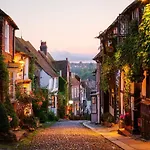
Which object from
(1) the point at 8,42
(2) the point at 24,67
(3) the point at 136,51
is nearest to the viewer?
(3) the point at 136,51

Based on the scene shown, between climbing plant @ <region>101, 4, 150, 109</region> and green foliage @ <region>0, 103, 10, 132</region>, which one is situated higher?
climbing plant @ <region>101, 4, 150, 109</region>

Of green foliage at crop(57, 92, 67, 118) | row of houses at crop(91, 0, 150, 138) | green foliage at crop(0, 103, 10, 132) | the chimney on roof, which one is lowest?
green foliage at crop(57, 92, 67, 118)

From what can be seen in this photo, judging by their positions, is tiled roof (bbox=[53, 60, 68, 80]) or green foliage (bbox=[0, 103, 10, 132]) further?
tiled roof (bbox=[53, 60, 68, 80])

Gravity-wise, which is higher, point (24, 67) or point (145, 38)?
point (145, 38)

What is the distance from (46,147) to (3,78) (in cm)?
667

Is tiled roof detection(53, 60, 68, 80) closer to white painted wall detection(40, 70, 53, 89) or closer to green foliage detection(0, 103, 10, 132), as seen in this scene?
white painted wall detection(40, 70, 53, 89)

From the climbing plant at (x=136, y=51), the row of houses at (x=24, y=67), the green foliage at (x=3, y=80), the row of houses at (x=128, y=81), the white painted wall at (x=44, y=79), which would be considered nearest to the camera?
the climbing plant at (x=136, y=51)

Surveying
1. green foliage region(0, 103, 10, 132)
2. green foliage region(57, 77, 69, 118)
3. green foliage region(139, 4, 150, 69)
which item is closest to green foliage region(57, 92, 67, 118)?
green foliage region(57, 77, 69, 118)

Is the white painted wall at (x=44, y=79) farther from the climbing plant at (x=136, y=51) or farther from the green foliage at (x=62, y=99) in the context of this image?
the climbing plant at (x=136, y=51)

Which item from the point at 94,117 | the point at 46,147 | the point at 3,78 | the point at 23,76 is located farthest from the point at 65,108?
the point at 46,147

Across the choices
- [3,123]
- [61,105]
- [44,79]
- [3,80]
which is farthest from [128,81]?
[61,105]

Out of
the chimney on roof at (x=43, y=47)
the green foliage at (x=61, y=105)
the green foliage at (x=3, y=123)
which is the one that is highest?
the chimney on roof at (x=43, y=47)

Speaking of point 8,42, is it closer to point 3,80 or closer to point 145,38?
point 3,80

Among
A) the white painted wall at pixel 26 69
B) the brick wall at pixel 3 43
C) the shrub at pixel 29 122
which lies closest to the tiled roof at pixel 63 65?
the white painted wall at pixel 26 69
